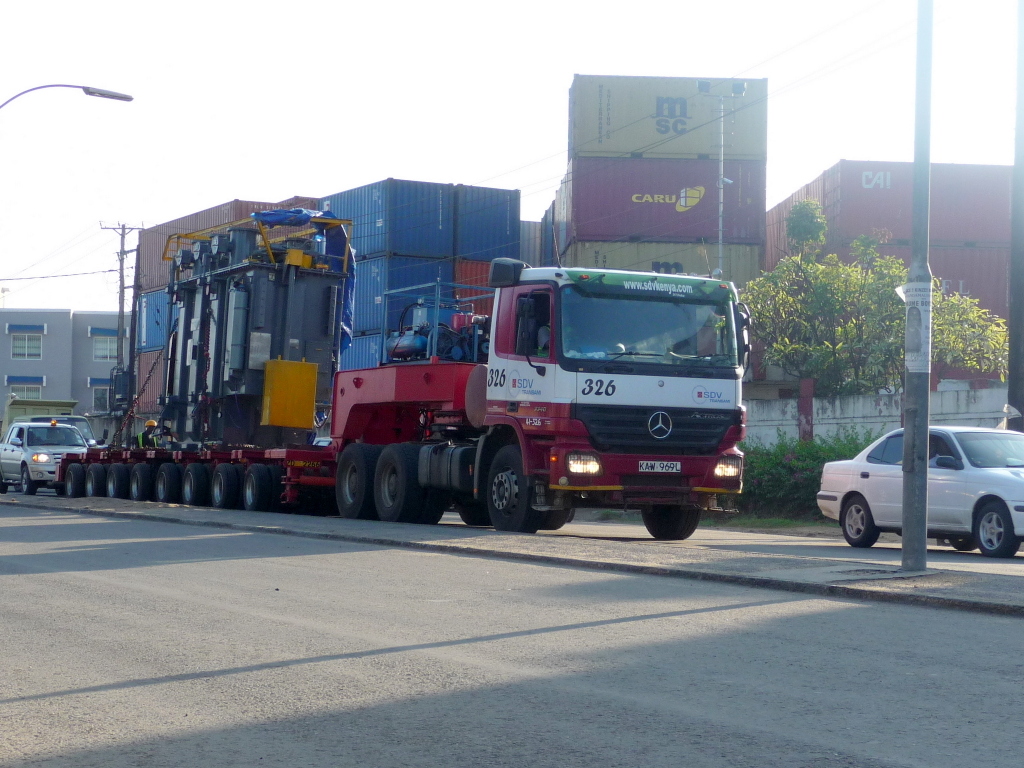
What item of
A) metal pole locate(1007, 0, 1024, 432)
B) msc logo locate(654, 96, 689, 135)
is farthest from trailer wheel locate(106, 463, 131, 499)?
msc logo locate(654, 96, 689, 135)

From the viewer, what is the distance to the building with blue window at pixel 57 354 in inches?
2899

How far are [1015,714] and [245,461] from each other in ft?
58.5

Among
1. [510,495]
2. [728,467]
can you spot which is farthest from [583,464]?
[728,467]

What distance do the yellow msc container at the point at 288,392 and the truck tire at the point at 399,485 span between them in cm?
383

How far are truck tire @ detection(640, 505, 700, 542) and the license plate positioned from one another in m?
1.51

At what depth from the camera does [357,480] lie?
18891 mm

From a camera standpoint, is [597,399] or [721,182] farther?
[721,182]

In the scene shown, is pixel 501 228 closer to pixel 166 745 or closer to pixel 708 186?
pixel 708 186

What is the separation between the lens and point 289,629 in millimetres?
7762

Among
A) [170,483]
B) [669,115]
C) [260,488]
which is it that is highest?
[669,115]

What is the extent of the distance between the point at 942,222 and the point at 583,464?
42.4 meters

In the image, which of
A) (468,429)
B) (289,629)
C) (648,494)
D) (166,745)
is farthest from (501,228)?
(166,745)

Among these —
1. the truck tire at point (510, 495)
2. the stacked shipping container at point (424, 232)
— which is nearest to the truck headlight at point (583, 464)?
the truck tire at point (510, 495)

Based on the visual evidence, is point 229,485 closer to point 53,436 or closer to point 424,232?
point 53,436
